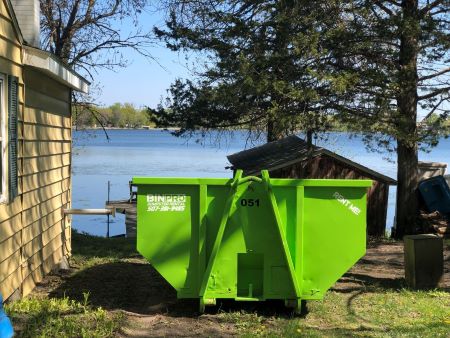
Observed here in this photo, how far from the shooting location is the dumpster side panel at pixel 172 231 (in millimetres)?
5895

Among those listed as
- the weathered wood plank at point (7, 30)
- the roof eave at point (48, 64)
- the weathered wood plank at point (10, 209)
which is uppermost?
the weathered wood plank at point (7, 30)

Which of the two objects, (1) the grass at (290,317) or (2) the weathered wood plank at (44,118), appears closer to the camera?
(1) the grass at (290,317)

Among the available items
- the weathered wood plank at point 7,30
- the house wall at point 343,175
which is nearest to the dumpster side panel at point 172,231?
the weathered wood plank at point 7,30

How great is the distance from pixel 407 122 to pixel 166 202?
7830 millimetres

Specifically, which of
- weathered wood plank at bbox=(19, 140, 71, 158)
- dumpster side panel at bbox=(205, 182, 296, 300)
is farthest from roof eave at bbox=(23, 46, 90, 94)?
dumpster side panel at bbox=(205, 182, 296, 300)

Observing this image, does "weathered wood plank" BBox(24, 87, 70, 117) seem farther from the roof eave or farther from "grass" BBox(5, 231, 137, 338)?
"grass" BBox(5, 231, 137, 338)

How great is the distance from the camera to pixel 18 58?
6.53 m

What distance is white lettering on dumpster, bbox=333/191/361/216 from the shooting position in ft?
19.5

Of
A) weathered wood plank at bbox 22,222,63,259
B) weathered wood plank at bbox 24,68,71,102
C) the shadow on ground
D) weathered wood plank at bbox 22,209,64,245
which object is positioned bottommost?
the shadow on ground

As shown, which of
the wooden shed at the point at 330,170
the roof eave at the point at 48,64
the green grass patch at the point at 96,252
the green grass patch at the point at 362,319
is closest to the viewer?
the green grass patch at the point at 362,319

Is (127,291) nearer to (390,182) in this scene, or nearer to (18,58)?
(18,58)

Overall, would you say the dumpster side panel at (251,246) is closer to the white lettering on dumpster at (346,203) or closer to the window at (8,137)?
the white lettering on dumpster at (346,203)

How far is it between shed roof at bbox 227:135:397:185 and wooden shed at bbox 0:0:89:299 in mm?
7406

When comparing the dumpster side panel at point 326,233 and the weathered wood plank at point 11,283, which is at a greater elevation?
the dumpster side panel at point 326,233
